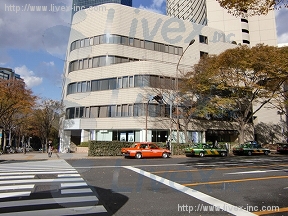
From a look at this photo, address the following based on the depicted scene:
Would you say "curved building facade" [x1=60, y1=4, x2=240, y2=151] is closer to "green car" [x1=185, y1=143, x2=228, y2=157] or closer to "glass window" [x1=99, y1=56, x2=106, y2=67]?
"glass window" [x1=99, y1=56, x2=106, y2=67]

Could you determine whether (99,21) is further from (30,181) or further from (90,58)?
(30,181)

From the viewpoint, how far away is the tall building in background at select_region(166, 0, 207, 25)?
8418 centimetres

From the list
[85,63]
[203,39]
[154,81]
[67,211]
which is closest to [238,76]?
[154,81]

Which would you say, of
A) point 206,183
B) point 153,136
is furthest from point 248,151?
point 206,183

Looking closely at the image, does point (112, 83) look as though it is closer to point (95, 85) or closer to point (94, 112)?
point (95, 85)

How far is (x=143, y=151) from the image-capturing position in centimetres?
2144

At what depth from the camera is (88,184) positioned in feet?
27.6

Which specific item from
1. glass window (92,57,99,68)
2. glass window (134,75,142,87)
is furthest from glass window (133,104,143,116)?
glass window (92,57,99,68)

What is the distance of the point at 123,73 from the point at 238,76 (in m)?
14.8

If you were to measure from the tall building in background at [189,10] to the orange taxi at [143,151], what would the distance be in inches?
2792

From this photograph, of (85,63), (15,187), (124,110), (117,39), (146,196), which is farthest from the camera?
(85,63)

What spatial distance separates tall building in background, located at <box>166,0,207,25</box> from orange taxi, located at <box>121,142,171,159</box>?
7093 cm

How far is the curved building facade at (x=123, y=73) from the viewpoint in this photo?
31.1 metres

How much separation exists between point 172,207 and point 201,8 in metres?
89.3
